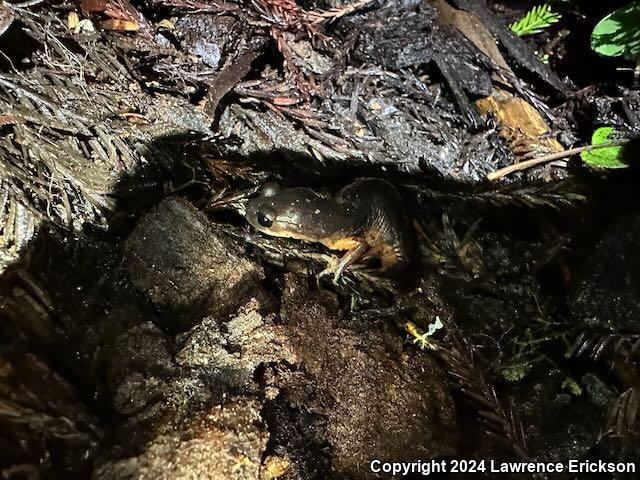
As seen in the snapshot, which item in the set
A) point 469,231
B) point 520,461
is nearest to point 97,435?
point 520,461

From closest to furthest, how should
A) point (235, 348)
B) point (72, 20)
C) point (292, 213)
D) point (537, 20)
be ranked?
1. point (235, 348)
2. point (72, 20)
3. point (292, 213)
4. point (537, 20)

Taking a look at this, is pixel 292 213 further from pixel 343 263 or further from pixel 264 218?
pixel 343 263

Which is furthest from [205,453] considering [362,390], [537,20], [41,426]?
[537,20]

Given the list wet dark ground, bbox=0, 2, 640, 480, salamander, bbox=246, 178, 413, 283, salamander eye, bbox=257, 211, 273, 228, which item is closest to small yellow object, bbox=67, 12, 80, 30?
wet dark ground, bbox=0, 2, 640, 480

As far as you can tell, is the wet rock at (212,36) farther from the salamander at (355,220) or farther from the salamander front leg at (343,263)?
the salamander front leg at (343,263)

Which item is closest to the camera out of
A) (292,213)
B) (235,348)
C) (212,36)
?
(235,348)

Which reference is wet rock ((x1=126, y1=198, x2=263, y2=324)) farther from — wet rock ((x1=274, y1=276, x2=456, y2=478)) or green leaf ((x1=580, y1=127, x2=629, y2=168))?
green leaf ((x1=580, y1=127, x2=629, y2=168))

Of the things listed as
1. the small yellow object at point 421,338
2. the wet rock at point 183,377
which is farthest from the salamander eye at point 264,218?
the small yellow object at point 421,338
